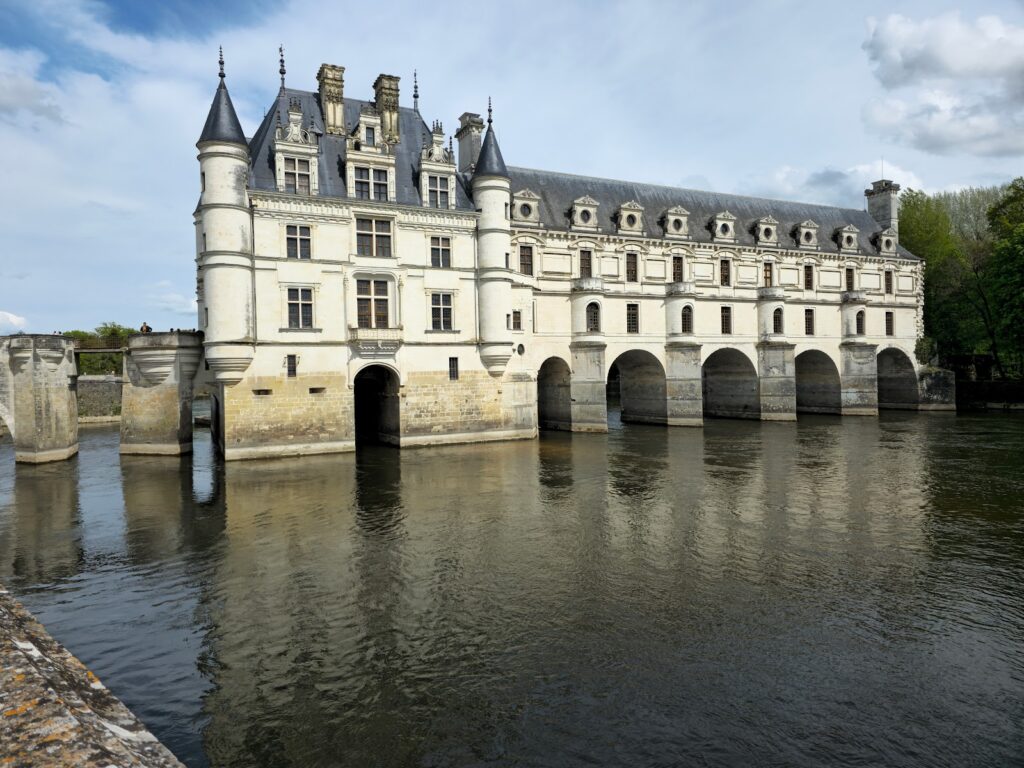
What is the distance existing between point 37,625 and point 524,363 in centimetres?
2683

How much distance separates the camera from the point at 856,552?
13641 mm

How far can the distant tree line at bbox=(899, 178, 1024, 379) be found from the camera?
43.7m

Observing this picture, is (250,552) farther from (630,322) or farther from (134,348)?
(630,322)

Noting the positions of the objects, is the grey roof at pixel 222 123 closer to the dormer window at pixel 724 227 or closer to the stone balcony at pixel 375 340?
the stone balcony at pixel 375 340

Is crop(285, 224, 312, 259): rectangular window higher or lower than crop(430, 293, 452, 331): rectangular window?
Result: higher

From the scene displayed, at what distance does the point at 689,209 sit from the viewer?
41.8 meters

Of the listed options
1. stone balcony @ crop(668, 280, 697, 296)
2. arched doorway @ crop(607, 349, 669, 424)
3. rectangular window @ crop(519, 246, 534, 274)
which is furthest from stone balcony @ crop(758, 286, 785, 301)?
rectangular window @ crop(519, 246, 534, 274)

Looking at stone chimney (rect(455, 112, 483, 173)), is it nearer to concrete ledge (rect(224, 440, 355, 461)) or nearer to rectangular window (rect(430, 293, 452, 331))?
rectangular window (rect(430, 293, 452, 331))

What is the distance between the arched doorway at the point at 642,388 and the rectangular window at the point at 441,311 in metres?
12.9

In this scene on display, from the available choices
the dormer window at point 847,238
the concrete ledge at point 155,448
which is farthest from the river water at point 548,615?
the dormer window at point 847,238

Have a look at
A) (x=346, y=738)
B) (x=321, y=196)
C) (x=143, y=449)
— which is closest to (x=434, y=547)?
(x=346, y=738)

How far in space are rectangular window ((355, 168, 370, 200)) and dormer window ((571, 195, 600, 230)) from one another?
12.2 meters

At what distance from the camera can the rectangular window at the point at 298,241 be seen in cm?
2752

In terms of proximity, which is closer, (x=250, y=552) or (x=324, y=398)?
(x=250, y=552)
